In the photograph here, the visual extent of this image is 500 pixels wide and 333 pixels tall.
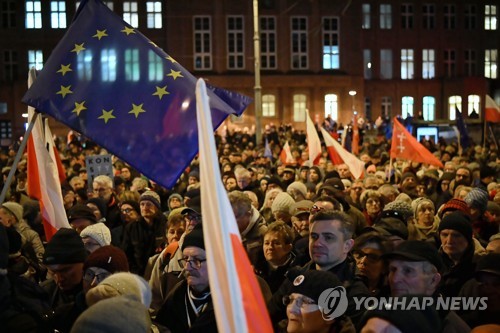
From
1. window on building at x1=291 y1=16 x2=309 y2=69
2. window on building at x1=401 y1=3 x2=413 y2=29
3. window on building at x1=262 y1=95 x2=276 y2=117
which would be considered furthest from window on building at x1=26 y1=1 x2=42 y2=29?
window on building at x1=401 y1=3 x2=413 y2=29

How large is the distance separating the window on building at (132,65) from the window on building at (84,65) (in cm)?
28

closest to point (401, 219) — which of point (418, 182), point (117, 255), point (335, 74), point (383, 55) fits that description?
point (117, 255)

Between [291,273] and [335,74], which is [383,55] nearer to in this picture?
[335,74]

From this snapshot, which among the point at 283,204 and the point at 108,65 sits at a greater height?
the point at 108,65

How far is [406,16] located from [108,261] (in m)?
51.7

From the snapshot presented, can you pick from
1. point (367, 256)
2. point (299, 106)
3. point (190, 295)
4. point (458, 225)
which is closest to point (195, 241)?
point (190, 295)

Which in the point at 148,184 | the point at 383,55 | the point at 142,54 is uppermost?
the point at 383,55

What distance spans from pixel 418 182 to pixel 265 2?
39340mm

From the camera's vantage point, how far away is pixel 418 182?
11.9 m

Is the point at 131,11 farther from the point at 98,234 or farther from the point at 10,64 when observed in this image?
the point at 98,234

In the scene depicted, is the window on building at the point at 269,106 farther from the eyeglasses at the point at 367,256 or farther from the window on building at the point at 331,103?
the eyeglasses at the point at 367,256

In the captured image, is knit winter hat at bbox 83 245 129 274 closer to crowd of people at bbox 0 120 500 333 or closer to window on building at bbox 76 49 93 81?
crowd of people at bbox 0 120 500 333

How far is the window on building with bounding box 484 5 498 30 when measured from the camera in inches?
2203

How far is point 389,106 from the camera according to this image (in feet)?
174
